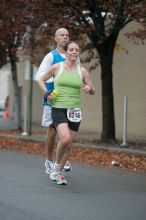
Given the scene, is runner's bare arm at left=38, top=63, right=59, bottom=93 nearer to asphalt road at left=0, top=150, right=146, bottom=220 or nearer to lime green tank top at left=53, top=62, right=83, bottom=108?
lime green tank top at left=53, top=62, right=83, bottom=108

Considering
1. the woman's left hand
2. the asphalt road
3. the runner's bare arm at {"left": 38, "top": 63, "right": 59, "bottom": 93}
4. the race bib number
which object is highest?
the runner's bare arm at {"left": 38, "top": 63, "right": 59, "bottom": 93}

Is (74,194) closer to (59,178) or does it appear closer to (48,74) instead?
(59,178)

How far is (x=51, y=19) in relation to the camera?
16125mm

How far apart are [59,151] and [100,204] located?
139 centimetres

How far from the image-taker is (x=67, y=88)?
9.33 metres

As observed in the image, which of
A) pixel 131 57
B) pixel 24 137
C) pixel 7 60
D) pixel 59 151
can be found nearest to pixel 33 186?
→ pixel 59 151

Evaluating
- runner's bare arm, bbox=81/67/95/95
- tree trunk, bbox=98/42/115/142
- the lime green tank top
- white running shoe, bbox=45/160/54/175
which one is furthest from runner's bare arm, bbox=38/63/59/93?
tree trunk, bbox=98/42/115/142

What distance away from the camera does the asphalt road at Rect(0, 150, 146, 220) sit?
7.61m

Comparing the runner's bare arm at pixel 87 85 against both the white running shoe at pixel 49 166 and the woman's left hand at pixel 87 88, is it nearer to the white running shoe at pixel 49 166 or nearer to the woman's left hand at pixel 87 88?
the woman's left hand at pixel 87 88

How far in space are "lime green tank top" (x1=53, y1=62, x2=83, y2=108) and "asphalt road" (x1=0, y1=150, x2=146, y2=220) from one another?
43.1 inches

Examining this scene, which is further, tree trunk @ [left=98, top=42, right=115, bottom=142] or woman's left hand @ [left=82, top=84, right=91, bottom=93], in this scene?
tree trunk @ [left=98, top=42, right=115, bottom=142]

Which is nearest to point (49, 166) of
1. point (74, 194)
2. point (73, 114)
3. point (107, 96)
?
point (73, 114)

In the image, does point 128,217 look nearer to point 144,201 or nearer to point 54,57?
point 144,201

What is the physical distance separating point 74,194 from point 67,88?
54.8 inches
